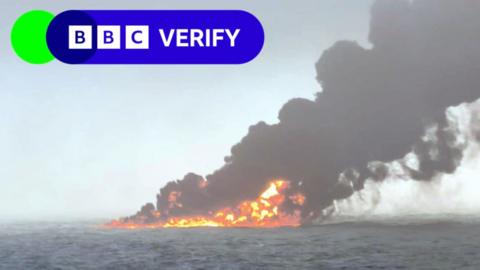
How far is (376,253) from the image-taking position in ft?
355

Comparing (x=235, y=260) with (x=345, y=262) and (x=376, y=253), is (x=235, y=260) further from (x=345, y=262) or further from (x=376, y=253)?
(x=376, y=253)

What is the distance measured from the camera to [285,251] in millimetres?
115625

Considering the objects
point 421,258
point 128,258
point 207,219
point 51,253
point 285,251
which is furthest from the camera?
point 207,219

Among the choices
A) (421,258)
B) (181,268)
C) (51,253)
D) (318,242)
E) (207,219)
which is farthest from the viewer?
(207,219)

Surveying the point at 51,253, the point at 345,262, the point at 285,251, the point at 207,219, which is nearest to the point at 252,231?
the point at 207,219

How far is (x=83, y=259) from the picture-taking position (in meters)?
108

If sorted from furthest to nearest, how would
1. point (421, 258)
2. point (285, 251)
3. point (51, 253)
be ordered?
point (51, 253) < point (285, 251) < point (421, 258)

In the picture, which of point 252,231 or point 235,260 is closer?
point 235,260

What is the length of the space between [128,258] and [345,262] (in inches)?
1824

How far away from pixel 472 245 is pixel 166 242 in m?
85.2

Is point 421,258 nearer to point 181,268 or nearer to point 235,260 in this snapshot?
point 235,260

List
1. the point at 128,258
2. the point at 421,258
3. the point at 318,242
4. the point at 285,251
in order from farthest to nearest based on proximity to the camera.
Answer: the point at 318,242
the point at 285,251
the point at 128,258
the point at 421,258

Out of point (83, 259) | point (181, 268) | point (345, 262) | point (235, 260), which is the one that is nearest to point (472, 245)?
Answer: point (345, 262)

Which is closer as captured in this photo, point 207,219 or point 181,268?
point 181,268
